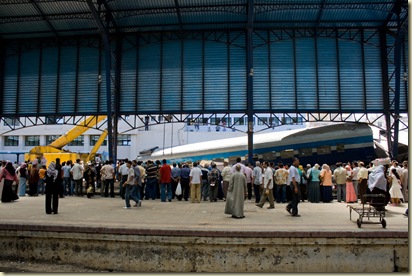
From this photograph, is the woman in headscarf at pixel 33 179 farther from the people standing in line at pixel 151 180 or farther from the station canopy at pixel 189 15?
the station canopy at pixel 189 15

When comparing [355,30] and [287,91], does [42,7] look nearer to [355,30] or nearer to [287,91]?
[287,91]

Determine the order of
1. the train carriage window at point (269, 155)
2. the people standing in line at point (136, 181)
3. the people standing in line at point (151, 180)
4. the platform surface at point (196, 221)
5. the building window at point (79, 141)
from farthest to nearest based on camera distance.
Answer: the building window at point (79, 141) < the train carriage window at point (269, 155) < the people standing in line at point (151, 180) < the people standing in line at point (136, 181) < the platform surface at point (196, 221)

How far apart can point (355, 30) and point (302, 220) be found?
18.8 metres

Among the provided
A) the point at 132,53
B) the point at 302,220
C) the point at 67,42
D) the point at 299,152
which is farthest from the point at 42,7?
the point at 302,220

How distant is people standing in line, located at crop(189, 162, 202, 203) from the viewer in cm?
1566

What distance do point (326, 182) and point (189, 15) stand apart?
14.0m

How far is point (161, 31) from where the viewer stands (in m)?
26.1

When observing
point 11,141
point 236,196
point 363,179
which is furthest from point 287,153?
point 11,141

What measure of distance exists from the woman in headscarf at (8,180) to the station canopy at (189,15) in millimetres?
11496

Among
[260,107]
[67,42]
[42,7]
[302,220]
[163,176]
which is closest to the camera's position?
[302,220]

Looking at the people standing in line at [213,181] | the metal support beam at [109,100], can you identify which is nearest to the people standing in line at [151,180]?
the people standing in line at [213,181]

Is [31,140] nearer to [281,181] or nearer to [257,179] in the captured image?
[257,179]

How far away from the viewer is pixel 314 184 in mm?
16688

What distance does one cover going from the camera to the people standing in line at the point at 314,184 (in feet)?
54.0
